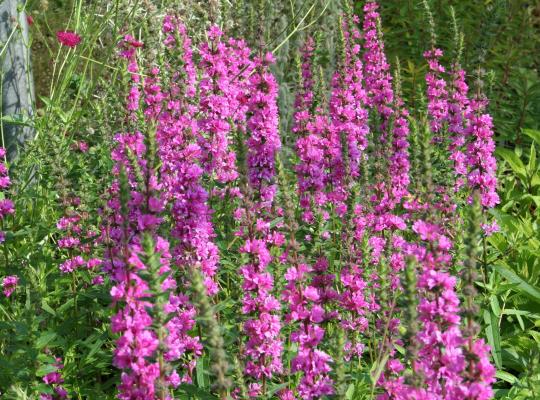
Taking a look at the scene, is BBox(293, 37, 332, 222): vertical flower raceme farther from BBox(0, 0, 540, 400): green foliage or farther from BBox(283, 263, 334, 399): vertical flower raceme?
BBox(283, 263, 334, 399): vertical flower raceme

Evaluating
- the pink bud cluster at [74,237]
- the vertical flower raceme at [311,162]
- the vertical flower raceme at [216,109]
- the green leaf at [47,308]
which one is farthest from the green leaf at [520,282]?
the green leaf at [47,308]

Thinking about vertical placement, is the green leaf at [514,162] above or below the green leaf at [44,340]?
above

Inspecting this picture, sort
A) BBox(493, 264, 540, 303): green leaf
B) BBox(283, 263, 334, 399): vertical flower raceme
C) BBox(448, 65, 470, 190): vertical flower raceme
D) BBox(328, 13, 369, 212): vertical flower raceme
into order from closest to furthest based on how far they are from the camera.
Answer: BBox(283, 263, 334, 399): vertical flower raceme
BBox(328, 13, 369, 212): vertical flower raceme
BBox(493, 264, 540, 303): green leaf
BBox(448, 65, 470, 190): vertical flower raceme

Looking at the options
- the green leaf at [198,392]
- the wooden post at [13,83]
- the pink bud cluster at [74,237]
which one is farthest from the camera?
the wooden post at [13,83]

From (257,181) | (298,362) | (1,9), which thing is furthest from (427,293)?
(1,9)

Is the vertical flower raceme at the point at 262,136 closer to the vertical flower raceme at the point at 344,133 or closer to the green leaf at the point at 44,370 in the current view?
the vertical flower raceme at the point at 344,133

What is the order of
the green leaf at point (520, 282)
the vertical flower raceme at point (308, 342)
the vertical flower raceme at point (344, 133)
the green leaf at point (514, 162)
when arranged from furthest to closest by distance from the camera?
the green leaf at point (514, 162), the green leaf at point (520, 282), the vertical flower raceme at point (344, 133), the vertical flower raceme at point (308, 342)

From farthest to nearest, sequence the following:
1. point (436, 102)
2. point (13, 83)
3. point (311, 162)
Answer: point (13, 83) → point (436, 102) → point (311, 162)

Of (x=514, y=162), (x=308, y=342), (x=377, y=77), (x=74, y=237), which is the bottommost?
(x=308, y=342)

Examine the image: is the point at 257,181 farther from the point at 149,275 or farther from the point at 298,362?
the point at 149,275

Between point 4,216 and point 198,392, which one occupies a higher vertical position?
point 4,216

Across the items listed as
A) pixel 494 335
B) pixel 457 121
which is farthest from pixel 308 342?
pixel 457 121

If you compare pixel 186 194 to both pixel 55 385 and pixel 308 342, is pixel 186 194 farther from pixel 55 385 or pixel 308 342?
pixel 55 385

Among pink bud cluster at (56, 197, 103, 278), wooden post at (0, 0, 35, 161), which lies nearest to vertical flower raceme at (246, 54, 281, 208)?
pink bud cluster at (56, 197, 103, 278)
